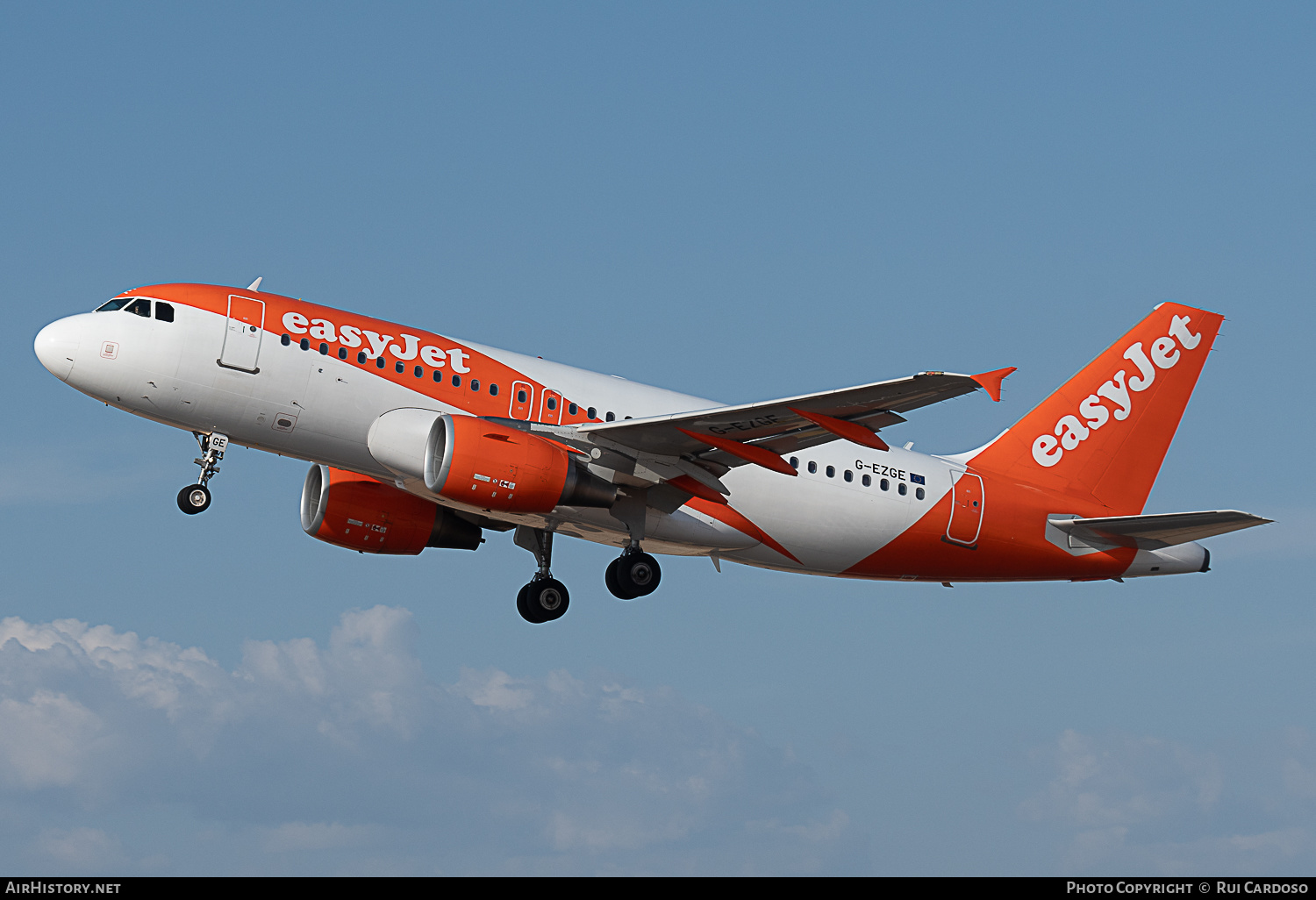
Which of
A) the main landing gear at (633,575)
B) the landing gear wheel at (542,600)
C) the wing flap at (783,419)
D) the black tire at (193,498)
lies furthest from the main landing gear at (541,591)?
the black tire at (193,498)

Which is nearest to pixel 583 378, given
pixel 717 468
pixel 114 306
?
pixel 717 468

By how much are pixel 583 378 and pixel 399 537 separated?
6378 mm

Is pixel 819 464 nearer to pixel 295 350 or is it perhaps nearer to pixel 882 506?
pixel 882 506

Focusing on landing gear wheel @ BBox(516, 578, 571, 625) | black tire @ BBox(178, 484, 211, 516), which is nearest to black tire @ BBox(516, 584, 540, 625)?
landing gear wheel @ BBox(516, 578, 571, 625)

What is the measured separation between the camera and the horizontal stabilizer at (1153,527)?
31647 mm

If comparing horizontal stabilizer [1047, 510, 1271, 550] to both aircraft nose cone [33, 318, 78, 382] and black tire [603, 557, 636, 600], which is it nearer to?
black tire [603, 557, 636, 600]

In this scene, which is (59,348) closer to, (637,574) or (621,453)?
(621,453)

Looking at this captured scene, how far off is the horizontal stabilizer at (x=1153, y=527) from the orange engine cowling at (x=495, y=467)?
42.2ft

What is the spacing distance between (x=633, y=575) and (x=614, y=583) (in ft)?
1.48

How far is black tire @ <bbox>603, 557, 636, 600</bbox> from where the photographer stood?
106 feet

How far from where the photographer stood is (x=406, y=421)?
96.6ft

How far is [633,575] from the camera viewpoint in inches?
1268
